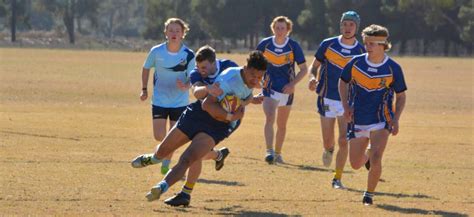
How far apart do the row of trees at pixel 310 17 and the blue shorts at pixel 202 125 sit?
10171 cm

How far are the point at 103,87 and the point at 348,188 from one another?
2611cm

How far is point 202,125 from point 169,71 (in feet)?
10.5

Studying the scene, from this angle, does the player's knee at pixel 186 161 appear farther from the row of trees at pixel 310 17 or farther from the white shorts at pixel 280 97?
the row of trees at pixel 310 17

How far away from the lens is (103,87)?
3900 cm

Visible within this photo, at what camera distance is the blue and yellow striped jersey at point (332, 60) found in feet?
48.0

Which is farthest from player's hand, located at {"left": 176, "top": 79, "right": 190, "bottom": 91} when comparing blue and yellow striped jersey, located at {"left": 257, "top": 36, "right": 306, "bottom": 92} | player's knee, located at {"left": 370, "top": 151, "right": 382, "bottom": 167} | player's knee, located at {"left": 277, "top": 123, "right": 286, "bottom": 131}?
player's knee, located at {"left": 277, "top": 123, "right": 286, "bottom": 131}

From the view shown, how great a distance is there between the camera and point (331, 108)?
14969mm

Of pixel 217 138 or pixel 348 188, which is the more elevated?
pixel 217 138

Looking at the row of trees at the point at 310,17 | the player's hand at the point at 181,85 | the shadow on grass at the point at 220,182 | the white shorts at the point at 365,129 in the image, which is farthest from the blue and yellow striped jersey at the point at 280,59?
the row of trees at the point at 310,17

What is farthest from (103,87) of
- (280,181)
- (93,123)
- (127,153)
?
(280,181)

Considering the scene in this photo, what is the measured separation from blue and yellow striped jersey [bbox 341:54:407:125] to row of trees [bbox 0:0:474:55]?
329ft

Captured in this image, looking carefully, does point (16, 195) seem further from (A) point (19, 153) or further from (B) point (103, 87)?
(B) point (103, 87)

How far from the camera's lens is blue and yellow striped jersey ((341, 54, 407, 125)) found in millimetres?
11719

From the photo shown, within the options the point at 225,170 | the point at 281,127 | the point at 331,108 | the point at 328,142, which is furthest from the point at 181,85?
the point at 281,127
